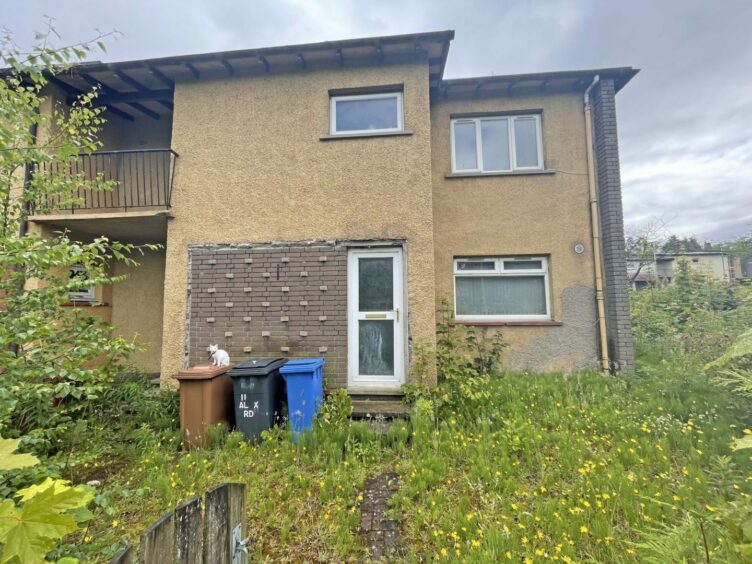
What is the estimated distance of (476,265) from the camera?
20.3 feet

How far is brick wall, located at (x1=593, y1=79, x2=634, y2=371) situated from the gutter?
0.37 feet

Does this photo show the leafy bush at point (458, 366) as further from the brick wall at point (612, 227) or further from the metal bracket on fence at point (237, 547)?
the metal bracket on fence at point (237, 547)

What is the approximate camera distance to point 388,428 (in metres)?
4.05

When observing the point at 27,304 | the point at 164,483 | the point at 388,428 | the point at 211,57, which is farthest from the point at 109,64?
the point at 388,428

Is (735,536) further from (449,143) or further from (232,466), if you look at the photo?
(449,143)

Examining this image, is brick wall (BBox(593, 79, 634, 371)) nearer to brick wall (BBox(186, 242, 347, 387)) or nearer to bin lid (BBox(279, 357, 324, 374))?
brick wall (BBox(186, 242, 347, 387))

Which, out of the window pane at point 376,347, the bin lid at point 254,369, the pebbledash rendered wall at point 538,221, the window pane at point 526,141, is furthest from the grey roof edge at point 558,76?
the bin lid at point 254,369

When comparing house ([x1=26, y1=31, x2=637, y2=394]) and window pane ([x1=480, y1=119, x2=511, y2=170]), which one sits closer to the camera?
house ([x1=26, y1=31, x2=637, y2=394])

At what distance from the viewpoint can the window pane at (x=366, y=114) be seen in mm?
5523

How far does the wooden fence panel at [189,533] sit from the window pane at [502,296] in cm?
541

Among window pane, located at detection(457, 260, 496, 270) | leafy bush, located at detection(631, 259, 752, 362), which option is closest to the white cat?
window pane, located at detection(457, 260, 496, 270)

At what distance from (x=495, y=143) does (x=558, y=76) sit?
145 centimetres

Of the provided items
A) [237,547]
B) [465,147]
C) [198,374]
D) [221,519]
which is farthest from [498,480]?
[465,147]

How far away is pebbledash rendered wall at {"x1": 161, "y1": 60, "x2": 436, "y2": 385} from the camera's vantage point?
16.6 feet
